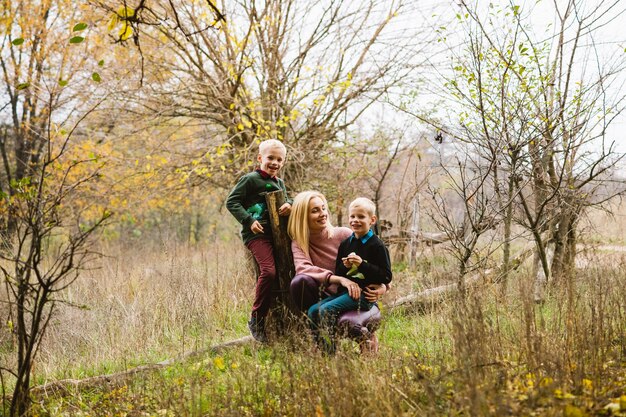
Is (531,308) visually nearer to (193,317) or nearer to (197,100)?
(193,317)

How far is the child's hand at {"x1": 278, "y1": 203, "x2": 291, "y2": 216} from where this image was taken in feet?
13.5

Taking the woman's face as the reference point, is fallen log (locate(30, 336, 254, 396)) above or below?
below

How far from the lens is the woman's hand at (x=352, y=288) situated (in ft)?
11.9

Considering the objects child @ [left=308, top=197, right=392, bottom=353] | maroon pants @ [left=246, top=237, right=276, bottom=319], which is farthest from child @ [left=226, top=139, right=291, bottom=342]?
child @ [left=308, top=197, right=392, bottom=353]

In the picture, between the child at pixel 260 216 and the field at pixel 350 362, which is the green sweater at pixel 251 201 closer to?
the child at pixel 260 216

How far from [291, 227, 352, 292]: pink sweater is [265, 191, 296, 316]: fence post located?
4.8 inches

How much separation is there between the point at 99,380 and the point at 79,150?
616 cm

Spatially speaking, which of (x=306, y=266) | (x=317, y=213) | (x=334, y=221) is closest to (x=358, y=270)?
(x=306, y=266)

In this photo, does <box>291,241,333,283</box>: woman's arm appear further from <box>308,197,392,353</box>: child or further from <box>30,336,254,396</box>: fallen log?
<box>30,336,254,396</box>: fallen log

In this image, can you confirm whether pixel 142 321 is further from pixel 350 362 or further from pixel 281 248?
pixel 350 362

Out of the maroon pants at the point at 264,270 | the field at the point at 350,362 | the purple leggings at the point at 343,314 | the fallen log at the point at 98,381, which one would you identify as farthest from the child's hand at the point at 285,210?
the fallen log at the point at 98,381

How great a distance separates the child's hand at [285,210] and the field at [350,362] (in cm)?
91

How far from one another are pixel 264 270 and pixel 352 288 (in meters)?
0.91

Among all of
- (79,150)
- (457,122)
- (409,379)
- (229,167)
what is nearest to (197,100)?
(229,167)
